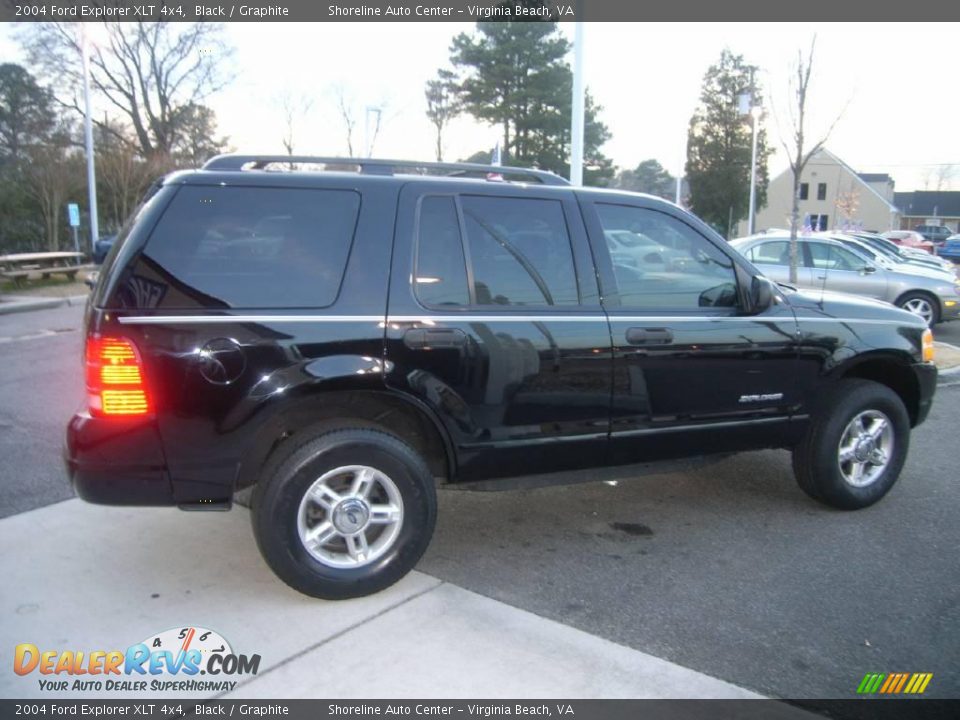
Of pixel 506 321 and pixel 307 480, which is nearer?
pixel 307 480

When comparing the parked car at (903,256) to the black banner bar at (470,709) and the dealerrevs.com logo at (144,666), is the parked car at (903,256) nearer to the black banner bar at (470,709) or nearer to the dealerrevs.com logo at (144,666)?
the black banner bar at (470,709)

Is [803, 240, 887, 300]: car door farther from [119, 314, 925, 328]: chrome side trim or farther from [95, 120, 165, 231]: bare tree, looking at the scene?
[95, 120, 165, 231]: bare tree

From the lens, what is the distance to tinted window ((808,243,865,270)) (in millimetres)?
11734

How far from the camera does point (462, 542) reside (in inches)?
166

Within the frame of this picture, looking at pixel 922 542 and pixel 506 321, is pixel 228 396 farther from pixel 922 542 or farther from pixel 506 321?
pixel 922 542

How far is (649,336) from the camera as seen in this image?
3.90 m

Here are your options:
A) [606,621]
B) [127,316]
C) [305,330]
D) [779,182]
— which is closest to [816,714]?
[606,621]

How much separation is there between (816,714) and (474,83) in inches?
1329

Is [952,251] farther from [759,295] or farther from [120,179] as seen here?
[759,295]

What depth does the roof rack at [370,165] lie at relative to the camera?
3.69m

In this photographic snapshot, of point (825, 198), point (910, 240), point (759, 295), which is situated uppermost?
point (825, 198)

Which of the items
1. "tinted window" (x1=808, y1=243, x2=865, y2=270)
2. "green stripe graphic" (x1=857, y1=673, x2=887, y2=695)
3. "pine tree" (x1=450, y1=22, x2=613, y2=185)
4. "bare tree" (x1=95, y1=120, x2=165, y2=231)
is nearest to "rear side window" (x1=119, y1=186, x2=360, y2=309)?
"green stripe graphic" (x1=857, y1=673, x2=887, y2=695)

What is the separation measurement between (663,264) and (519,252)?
34.6 inches

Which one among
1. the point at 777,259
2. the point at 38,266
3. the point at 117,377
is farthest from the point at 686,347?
the point at 38,266
